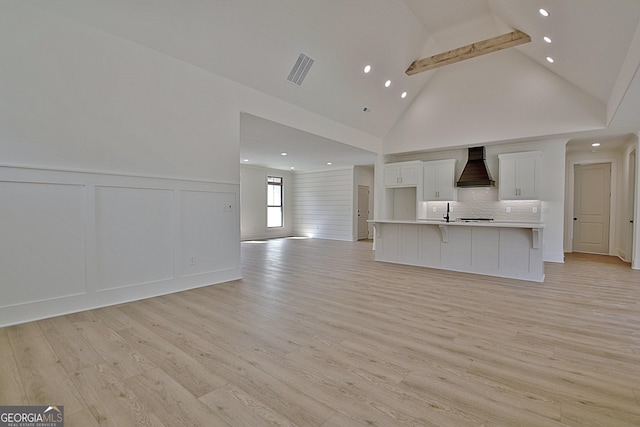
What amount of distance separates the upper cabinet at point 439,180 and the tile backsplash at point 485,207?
274 millimetres

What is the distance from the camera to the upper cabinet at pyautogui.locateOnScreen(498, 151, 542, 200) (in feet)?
21.2

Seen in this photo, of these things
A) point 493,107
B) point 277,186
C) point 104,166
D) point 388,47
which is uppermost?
point 388,47

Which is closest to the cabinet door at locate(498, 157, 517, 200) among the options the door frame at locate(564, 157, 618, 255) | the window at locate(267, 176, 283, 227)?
the door frame at locate(564, 157, 618, 255)

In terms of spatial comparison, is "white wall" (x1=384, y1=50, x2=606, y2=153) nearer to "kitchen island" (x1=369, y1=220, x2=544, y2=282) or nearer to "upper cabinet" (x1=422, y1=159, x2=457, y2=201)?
"upper cabinet" (x1=422, y1=159, x2=457, y2=201)

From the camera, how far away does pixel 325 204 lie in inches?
444

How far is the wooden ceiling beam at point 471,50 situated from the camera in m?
5.21

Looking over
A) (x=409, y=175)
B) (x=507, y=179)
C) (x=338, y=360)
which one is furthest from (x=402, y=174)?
(x=338, y=360)

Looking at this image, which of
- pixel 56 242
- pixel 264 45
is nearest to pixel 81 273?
pixel 56 242

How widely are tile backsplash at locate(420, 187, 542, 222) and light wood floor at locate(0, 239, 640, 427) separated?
10.2 feet

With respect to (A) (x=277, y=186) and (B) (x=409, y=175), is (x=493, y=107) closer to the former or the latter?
(B) (x=409, y=175)

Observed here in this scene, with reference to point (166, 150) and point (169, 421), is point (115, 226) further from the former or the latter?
point (169, 421)

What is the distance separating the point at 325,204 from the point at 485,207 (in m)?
5.55

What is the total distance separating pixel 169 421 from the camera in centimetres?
153

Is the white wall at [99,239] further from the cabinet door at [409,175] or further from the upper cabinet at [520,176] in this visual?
the upper cabinet at [520,176]
